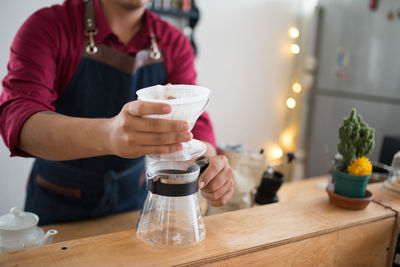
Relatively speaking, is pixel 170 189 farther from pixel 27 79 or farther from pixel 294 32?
pixel 294 32

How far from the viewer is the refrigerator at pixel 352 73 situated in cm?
300

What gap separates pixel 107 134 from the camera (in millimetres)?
770

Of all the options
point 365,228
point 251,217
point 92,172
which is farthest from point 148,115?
point 92,172

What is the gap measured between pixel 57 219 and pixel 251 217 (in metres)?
0.80

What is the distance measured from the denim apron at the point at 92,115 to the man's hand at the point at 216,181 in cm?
60

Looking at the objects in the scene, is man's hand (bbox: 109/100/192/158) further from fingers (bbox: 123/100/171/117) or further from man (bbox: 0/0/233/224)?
man (bbox: 0/0/233/224)

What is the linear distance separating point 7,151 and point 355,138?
2.05 m

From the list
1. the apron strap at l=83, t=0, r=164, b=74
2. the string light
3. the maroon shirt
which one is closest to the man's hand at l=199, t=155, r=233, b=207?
the maroon shirt

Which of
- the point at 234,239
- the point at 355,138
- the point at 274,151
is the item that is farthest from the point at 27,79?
the point at 274,151

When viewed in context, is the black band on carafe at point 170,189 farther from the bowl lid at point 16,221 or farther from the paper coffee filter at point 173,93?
the bowl lid at point 16,221

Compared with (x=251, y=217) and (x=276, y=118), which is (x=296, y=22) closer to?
(x=276, y=118)

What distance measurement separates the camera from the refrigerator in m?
3.00

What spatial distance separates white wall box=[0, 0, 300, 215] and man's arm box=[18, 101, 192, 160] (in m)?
2.51

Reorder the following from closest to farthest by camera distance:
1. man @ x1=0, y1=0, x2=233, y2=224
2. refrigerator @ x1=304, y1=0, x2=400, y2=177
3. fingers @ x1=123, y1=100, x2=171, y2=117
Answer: fingers @ x1=123, y1=100, x2=171, y2=117 < man @ x1=0, y1=0, x2=233, y2=224 < refrigerator @ x1=304, y1=0, x2=400, y2=177
